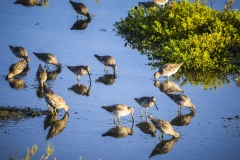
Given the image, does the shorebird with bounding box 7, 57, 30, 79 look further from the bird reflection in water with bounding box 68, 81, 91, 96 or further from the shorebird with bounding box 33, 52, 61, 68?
the bird reflection in water with bounding box 68, 81, 91, 96

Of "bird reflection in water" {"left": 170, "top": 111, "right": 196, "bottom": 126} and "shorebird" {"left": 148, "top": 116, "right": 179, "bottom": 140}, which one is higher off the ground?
"shorebird" {"left": 148, "top": 116, "right": 179, "bottom": 140}

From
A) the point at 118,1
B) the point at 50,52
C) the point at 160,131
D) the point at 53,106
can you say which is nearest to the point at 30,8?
the point at 118,1

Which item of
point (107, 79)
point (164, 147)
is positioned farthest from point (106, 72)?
point (164, 147)

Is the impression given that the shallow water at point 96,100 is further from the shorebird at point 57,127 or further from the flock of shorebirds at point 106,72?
the flock of shorebirds at point 106,72

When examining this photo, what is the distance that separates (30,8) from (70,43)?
15.6ft

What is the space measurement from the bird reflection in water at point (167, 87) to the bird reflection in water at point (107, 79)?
1.22 meters

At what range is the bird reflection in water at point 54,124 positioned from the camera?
11.4 metres

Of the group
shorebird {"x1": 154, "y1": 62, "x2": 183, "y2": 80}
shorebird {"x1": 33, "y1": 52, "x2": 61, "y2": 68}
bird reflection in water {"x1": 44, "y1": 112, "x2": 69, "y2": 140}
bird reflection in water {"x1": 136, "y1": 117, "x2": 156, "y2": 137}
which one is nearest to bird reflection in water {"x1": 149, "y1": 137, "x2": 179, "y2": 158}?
bird reflection in water {"x1": 136, "y1": 117, "x2": 156, "y2": 137}

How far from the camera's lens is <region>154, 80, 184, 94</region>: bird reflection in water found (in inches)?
550

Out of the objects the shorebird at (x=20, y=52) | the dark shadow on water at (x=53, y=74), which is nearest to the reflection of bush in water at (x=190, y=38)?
the dark shadow on water at (x=53, y=74)

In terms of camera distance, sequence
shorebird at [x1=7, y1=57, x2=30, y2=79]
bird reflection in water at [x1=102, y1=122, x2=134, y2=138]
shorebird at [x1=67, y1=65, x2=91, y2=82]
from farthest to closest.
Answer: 1. shorebird at [x1=67, y1=65, x2=91, y2=82]
2. shorebird at [x1=7, y1=57, x2=30, y2=79]
3. bird reflection in water at [x1=102, y1=122, x2=134, y2=138]

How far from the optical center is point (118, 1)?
915 inches

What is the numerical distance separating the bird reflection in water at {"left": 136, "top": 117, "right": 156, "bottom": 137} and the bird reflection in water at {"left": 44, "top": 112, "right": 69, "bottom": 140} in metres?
1.69

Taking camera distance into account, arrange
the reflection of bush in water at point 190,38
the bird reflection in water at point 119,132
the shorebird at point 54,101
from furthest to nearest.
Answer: the reflection of bush in water at point 190,38, the shorebird at point 54,101, the bird reflection in water at point 119,132
